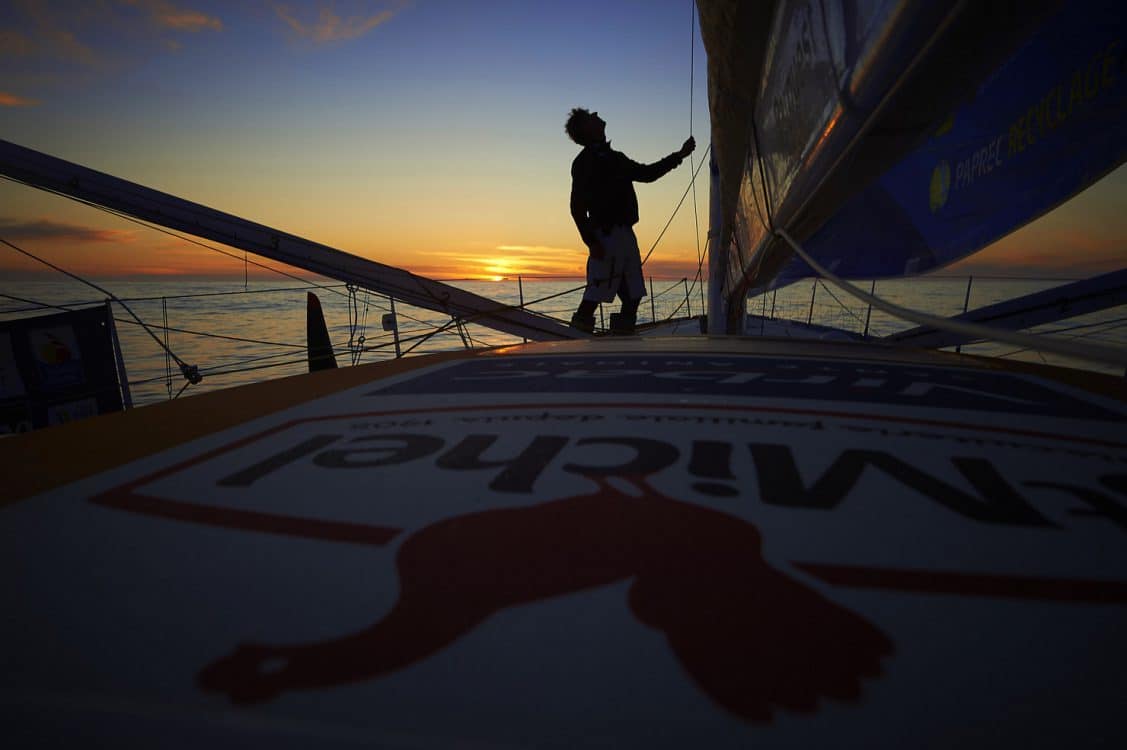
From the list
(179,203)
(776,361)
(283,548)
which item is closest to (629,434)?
(283,548)

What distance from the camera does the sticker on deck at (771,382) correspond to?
30.1 inches

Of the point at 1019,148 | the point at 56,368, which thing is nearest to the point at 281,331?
the point at 56,368

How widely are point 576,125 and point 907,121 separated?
2076 millimetres

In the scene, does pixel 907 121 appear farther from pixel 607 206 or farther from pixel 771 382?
pixel 607 206

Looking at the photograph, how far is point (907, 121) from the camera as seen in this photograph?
0.85 m

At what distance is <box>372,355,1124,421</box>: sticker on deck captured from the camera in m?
0.76

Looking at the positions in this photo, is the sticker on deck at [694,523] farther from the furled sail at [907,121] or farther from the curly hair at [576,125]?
the curly hair at [576,125]

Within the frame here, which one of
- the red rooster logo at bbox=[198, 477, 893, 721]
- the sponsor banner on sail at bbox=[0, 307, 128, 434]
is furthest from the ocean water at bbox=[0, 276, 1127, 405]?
the red rooster logo at bbox=[198, 477, 893, 721]

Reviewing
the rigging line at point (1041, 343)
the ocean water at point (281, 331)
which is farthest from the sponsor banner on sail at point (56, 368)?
the rigging line at point (1041, 343)

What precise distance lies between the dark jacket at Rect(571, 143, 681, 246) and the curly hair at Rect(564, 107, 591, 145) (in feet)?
0.32

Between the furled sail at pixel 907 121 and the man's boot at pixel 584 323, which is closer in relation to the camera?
the furled sail at pixel 907 121

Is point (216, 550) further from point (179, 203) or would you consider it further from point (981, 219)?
point (179, 203)

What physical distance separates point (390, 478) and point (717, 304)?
3.75 metres

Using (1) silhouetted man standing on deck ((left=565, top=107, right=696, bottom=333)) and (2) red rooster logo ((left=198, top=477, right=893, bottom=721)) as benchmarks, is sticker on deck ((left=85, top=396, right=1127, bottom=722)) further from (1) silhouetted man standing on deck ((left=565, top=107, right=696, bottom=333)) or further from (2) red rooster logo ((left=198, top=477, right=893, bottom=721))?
(1) silhouetted man standing on deck ((left=565, top=107, right=696, bottom=333))
